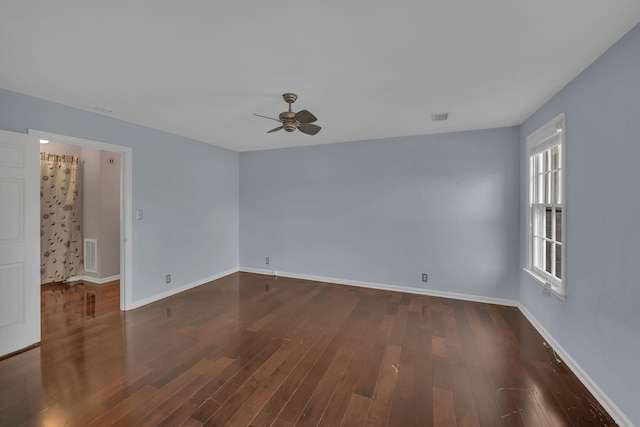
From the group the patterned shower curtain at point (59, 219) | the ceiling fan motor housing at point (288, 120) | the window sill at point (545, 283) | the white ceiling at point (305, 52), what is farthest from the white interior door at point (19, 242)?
the window sill at point (545, 283)

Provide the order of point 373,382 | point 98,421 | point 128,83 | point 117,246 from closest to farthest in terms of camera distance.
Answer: point 98,421, point 373,382, point 128,83, point 117,246

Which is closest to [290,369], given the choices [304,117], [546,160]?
[304,117]

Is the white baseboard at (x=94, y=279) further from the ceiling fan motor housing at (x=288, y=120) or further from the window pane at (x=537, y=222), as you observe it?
the window pane at (x=537, y=222)

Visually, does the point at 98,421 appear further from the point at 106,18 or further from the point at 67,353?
the point at 106,18

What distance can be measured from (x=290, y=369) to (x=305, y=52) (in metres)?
2.59

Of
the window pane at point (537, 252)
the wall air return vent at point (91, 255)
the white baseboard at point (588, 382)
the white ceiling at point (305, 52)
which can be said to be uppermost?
the white ceiling at point (305, 52)

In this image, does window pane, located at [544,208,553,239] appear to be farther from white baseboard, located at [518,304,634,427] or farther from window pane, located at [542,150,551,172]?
white baseboard, located at [518,304,634,427]

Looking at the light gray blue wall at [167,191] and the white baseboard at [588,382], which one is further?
the light gray blue wall at [167,191]

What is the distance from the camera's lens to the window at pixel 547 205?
2602mm

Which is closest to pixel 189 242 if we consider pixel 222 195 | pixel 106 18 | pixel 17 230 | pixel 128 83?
pixel 222 195

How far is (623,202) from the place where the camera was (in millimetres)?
1792

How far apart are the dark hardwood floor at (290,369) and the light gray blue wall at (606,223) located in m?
0.37

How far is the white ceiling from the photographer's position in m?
1.55

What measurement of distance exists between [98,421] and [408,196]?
4248 millimetres
